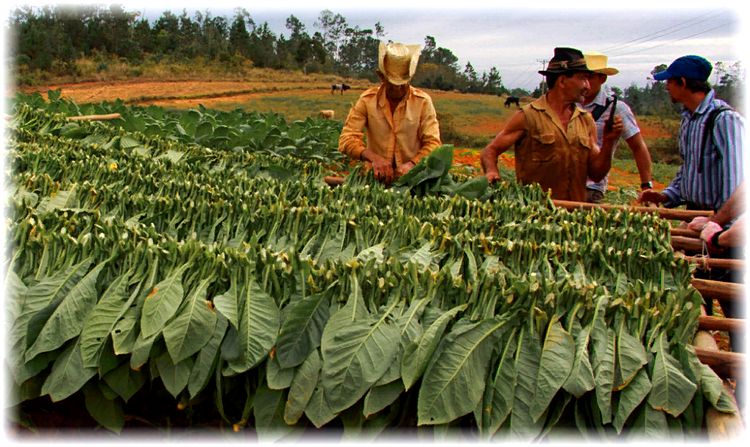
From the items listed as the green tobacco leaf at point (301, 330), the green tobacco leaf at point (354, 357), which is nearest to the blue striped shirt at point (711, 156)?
the green tobacco leaf at point (354, 357)

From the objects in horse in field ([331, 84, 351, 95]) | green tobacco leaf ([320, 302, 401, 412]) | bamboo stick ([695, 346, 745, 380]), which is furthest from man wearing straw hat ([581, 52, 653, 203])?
horse in field ([331, 84, 351, 95])

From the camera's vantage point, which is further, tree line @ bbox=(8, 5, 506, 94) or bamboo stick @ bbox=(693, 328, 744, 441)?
tree line @ bbox=(8, 5, 506, 94)

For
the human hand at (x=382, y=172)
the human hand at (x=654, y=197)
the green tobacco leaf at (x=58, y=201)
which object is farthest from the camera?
the human hand at (x=382, y=172)

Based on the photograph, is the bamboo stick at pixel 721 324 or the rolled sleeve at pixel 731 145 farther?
the rolled sleeve at pixel 731 145

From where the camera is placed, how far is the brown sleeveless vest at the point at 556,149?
383 centimetres

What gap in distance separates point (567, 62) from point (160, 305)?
2769 mm

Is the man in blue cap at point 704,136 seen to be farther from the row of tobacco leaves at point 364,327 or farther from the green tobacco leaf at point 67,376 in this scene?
the green tobacco leaf at point 67,376

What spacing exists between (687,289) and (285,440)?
4.71 feet

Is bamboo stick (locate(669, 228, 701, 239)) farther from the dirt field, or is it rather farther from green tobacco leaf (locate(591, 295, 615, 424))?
the dirt field

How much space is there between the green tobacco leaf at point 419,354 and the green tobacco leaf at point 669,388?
627 mm

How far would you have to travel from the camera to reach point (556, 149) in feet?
12.6

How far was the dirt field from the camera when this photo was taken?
19.3 m

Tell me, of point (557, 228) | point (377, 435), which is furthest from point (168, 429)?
point (557, 228)

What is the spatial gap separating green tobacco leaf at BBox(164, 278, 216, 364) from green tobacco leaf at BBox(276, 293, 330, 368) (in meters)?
0.25
